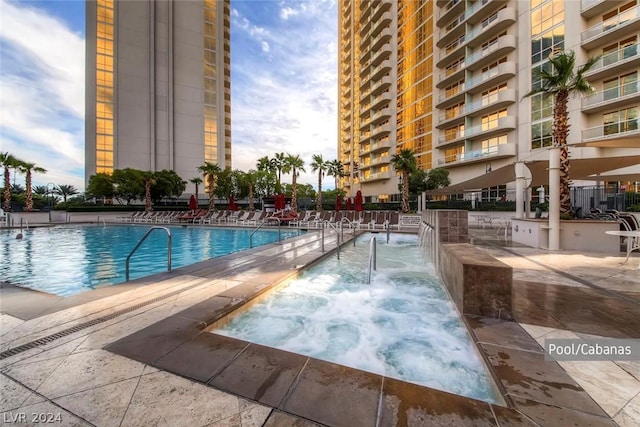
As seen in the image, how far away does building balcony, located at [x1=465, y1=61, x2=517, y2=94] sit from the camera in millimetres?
24859

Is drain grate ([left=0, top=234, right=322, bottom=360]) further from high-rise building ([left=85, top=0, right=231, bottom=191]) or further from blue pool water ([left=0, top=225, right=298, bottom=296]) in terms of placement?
high-rise building ([left=85, top=0, right=231, bottom=191])

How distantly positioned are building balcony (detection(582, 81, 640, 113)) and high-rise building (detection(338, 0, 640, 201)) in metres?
0.06

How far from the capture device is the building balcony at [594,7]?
19234mm

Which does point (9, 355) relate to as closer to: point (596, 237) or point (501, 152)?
point (596, 237)

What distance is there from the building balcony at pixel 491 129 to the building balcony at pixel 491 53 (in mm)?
6588

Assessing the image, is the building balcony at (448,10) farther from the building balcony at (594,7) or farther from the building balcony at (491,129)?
the building balcony at (491,129)

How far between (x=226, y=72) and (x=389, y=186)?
132ft

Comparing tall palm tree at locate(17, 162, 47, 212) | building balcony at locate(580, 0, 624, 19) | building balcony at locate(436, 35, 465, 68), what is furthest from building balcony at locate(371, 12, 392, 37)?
tall palm tree at locate(17, 162, 47, 212)

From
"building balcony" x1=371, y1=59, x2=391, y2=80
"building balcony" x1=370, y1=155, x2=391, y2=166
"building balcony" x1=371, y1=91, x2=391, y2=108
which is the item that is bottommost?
"building balcony" x1=370, y1=155, x2=391, y2=166

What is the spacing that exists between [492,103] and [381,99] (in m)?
19.1

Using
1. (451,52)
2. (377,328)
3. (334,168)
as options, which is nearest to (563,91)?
(377,328)

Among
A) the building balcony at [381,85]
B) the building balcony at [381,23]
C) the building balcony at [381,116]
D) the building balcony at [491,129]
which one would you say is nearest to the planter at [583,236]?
the building balcony at [491,129]

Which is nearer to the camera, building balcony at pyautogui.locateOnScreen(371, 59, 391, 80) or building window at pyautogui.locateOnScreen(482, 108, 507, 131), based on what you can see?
building window at pyautogui.locateOnScreen(482, 108, 507, 131)

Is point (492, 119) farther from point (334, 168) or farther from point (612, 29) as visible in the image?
point (334, 168)
